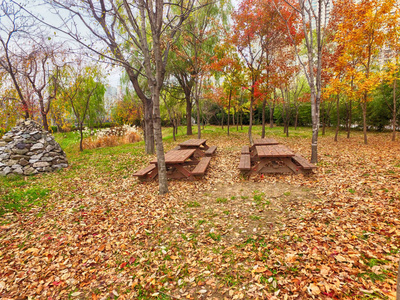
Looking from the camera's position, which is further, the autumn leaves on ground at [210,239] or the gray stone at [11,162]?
the gray stone at [11,162]

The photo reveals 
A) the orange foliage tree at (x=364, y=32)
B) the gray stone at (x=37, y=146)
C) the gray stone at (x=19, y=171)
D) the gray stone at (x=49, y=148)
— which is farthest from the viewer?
the orange foliage tree at (x=364, y=32)

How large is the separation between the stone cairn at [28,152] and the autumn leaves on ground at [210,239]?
1.36m

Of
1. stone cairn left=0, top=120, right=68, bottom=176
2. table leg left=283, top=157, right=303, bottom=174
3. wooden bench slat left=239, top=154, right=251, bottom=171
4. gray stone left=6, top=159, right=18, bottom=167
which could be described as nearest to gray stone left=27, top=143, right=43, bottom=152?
stone cairn left=0, top=120, right=68, bottom=176

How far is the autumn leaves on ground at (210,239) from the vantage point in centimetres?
246

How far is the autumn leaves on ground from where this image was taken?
2.46 meters

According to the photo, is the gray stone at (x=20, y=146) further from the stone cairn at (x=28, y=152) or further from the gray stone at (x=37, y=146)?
the gray stone at (x=37, y=146)

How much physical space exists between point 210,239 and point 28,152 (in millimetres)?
7445

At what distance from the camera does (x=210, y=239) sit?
3385 mm

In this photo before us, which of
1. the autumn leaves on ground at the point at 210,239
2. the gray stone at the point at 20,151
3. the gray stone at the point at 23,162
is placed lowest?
the autumn leaves on ground at the point at 210,239

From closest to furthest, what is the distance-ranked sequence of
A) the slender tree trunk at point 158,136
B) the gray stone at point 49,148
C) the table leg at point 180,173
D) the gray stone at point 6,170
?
the slender tree trunk at point 158,136 → the table leg at point 180,173 → the gray stone at point 6,170 → the gray stone at point 49,148

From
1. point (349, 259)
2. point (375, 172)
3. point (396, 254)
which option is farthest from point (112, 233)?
Answer: point (375, 172)

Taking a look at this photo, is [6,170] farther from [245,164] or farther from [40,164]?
[245,164]

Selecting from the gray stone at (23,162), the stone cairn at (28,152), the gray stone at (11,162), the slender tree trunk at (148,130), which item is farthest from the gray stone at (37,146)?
the slender tree trunk at (148,130)

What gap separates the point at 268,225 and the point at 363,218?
5.06 feet
